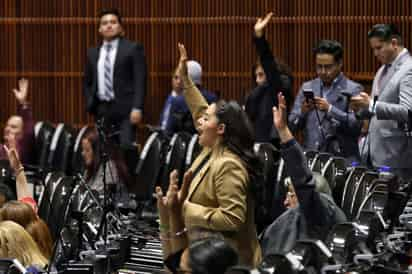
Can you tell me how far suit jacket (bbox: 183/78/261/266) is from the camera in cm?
603

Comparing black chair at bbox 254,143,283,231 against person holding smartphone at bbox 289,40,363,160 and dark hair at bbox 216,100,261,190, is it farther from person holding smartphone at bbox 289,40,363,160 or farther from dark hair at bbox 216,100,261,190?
dark hair at bbox 216,100,261,190

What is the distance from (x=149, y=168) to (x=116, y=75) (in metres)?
1.58

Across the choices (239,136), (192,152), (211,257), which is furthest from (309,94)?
(211,257)

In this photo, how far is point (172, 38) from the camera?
12.3m

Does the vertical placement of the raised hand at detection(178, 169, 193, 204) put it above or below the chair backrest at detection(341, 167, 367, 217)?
above

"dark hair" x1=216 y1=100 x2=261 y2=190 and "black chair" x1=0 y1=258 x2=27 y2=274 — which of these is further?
"dark hair" x1=216 y1=100 x2=261 y2=190

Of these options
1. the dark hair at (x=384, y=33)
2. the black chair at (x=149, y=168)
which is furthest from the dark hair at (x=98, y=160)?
the dark hair at (x=384, y=33)

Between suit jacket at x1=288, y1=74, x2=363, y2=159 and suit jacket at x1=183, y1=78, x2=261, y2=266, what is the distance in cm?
293

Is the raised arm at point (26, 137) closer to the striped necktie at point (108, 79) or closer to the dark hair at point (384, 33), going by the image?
the striped necktie at point (108, 79)

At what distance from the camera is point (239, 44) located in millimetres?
12086

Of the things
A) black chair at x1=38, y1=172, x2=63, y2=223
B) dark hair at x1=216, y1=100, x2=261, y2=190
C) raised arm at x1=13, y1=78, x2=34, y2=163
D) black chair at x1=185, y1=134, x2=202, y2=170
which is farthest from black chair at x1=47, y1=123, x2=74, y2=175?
dark hair at x1=216, y1=100, x2=261, y2=190

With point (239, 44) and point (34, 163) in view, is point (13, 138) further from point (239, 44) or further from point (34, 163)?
point (239, 44)

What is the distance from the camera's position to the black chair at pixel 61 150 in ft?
35.7

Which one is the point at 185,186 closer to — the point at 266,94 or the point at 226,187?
the point at 226,187
